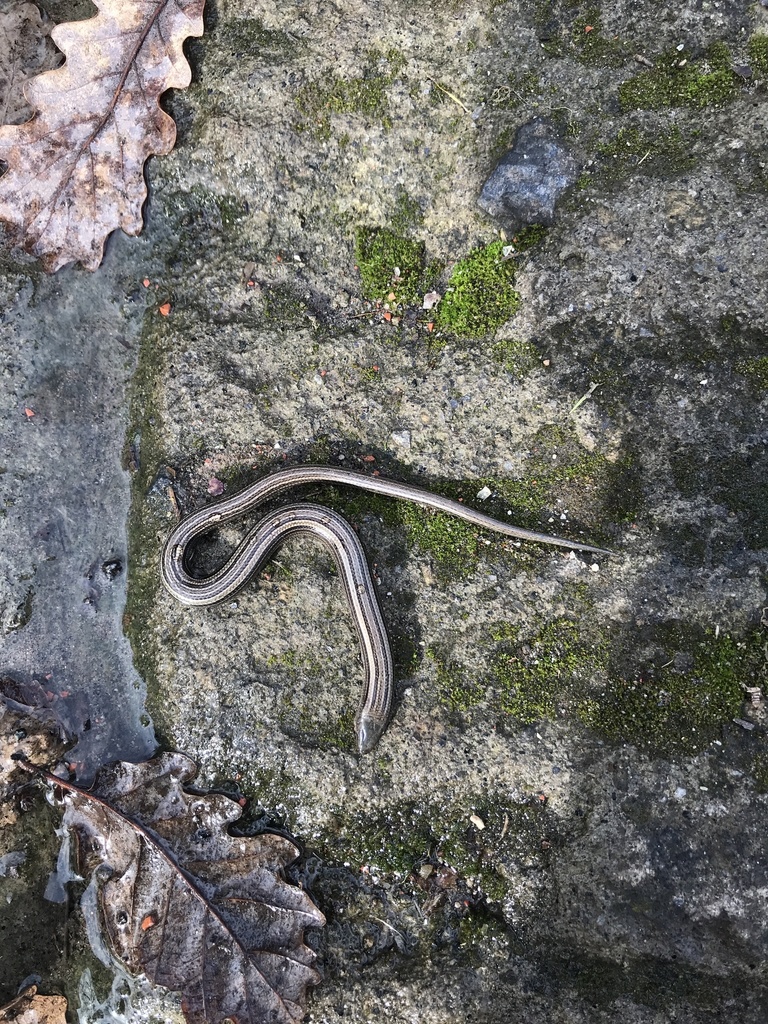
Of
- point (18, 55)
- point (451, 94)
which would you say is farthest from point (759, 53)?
point (18, 55)

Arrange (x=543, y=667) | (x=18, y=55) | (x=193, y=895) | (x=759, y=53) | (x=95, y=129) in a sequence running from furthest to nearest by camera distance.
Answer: (x=18, y=55), (x=95, y=129), (x=543, y=667), (x=193, y=895), (x=759, y=53)

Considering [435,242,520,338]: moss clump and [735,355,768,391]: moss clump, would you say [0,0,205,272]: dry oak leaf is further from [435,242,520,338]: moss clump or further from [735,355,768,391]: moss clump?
[735,355,768,391]: moss clump

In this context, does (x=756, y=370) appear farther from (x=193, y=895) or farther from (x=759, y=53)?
(x=193, y=895)

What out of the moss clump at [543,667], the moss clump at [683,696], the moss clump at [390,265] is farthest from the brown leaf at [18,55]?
the moss clump at [683,696]

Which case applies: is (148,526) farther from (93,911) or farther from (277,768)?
(93,911)

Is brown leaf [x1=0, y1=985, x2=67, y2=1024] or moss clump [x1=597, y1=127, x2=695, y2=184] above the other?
moss clump [x1=597, y1=127, x2=695, y2=184]

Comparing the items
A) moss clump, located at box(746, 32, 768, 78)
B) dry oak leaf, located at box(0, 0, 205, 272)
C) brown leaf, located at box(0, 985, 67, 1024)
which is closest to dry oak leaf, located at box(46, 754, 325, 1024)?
brown leaf, located at box(0, 985, 67, 1024)
